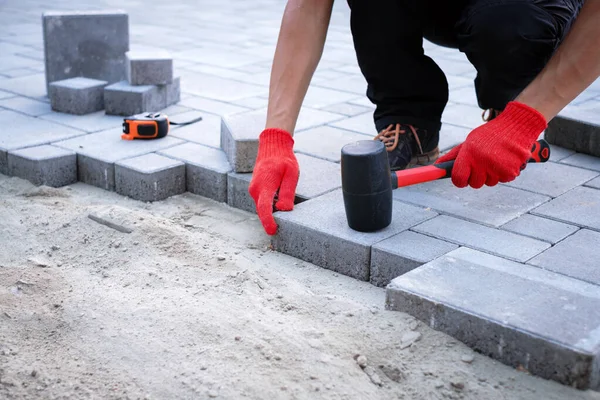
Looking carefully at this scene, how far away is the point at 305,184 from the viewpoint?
322 cm

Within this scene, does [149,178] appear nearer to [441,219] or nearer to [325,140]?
[325,140]

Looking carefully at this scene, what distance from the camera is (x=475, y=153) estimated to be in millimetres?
2650

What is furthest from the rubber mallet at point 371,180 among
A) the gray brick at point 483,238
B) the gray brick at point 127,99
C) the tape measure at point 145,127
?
the gray brick at point 127,99

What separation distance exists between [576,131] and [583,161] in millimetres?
195

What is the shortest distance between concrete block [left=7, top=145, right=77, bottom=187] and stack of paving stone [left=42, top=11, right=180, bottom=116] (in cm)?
80

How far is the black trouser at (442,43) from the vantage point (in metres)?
2.81

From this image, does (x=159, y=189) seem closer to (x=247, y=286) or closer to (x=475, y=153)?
(x=247, y=286)

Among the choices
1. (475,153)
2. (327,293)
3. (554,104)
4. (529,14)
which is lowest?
(327,293)

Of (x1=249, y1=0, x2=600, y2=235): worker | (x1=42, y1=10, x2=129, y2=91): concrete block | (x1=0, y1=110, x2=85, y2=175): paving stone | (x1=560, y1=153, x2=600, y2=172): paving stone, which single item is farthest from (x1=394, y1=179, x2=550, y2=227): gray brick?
(x1=42, y1=10, x2=129, y2=91): concrete block

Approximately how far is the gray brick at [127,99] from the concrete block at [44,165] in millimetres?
792

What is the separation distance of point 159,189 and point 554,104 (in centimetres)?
175

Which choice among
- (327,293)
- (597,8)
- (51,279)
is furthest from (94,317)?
(597,8)

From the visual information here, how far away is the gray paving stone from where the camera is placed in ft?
8.94

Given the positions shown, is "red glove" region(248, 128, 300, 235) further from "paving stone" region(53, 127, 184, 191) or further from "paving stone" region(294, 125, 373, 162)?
"paving stone" region(53, 127, 184, 191)
